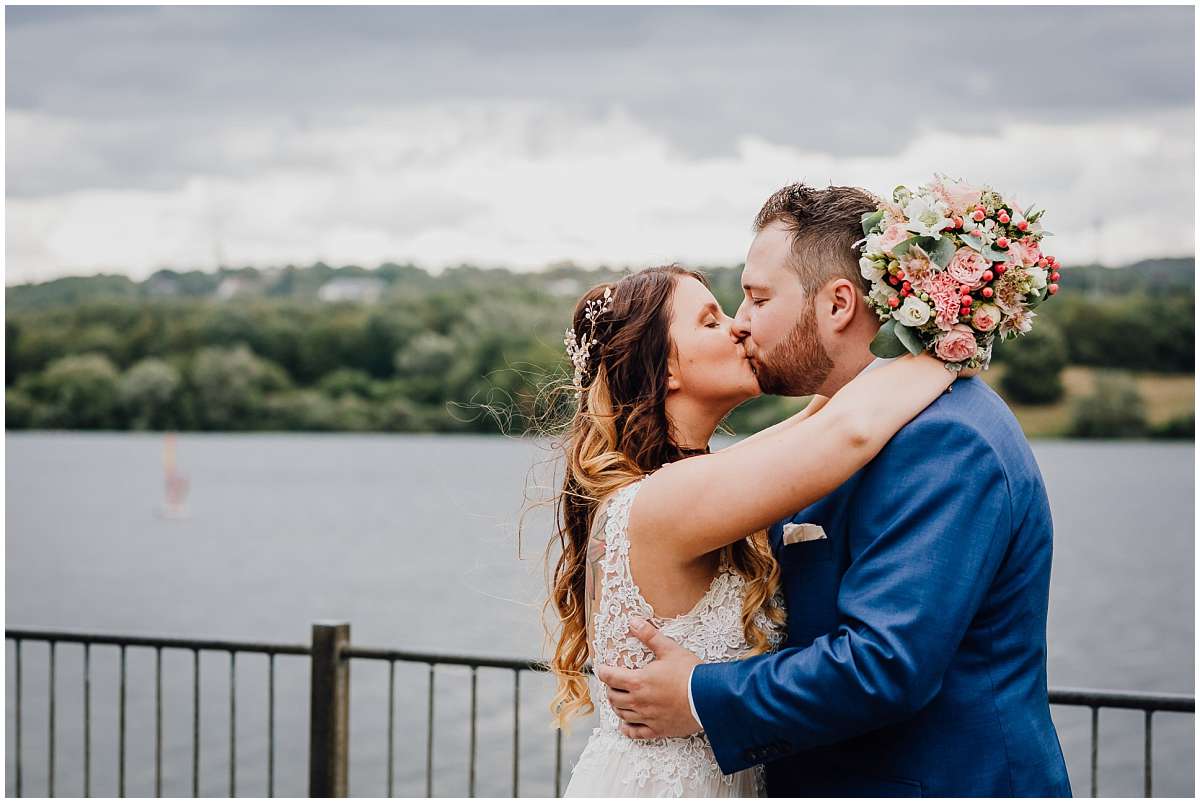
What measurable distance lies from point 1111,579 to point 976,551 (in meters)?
46.5

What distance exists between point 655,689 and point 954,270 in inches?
41.1

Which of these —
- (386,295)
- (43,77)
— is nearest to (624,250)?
(386,295)

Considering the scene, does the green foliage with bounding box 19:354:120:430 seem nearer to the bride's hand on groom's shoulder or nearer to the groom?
the groom

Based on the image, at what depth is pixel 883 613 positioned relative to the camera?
2.22 m

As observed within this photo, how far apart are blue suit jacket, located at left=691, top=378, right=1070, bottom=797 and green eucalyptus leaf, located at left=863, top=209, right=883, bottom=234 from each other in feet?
1.19

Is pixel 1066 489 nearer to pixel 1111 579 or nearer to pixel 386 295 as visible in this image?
pixel 1111 579

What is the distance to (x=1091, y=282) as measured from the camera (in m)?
58.2

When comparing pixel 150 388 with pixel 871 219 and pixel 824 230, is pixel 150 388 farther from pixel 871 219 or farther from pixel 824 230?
pixel 871 219

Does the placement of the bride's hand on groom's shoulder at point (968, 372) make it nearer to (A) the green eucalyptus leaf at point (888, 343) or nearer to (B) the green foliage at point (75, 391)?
(A) the green eucalyptus leaf at point (888, 343)

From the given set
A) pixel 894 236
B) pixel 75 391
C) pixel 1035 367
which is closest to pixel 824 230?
pixel 894 236

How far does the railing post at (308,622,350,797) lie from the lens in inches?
194

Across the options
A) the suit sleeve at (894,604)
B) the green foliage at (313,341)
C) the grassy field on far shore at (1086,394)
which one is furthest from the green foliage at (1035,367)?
the suit sleeve at (894,604)

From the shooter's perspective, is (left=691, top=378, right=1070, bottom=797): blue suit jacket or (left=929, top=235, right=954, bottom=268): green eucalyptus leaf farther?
(left=929, top=235, right=954, bottom=268): green eucalyptus leaf

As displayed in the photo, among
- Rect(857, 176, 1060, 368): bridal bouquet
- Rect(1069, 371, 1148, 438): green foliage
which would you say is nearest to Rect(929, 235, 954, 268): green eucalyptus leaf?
Rect(857, 176, 1060, 368): bridal bouquet
